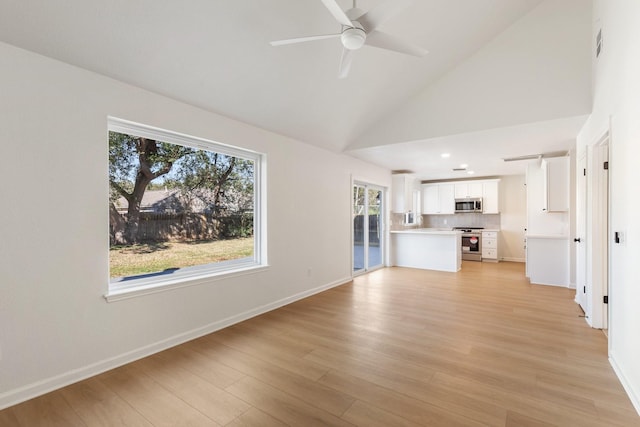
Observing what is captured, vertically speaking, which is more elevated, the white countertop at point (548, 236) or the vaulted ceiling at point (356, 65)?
the vaulted ceiling at point (356, 65)

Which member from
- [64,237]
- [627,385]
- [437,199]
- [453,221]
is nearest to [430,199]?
[437,199]

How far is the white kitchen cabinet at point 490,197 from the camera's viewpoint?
8.33 m

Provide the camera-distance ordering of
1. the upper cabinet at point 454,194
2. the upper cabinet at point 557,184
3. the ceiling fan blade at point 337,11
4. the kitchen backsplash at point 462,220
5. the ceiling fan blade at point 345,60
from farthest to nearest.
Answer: the kitchen backsplash at point 462,220
the upper cabinet at point 454,194
the upper cabinet at point 557,184
the ceiling fan blade at point 345,60
the ceiling fan blade at point 337,11

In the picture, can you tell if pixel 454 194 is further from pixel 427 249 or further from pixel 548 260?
pixel 548 260

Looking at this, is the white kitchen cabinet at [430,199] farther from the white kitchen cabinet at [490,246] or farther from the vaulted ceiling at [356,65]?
the vaulted ceiling at [356,65]

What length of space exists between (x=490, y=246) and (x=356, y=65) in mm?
6930

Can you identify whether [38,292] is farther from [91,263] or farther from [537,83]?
[537,83]

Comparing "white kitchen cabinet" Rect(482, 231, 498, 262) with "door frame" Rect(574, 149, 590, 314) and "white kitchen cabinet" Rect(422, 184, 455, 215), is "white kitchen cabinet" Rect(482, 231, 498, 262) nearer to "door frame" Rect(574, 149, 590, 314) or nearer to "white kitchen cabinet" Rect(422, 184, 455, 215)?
"white kitchen cabinet" Rect(422, 184, 455, 215)

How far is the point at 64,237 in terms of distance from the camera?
233 cm

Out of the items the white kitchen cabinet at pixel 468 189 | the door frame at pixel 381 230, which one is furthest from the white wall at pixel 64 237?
the white kitchen cabinet at pixel 468 189

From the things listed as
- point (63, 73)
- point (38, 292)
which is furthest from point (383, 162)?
point (38, 292)

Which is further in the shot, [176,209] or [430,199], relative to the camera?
[430,199]

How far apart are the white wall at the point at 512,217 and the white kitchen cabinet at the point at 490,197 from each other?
29cm

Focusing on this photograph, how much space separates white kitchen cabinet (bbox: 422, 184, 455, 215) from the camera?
8.86 meters
